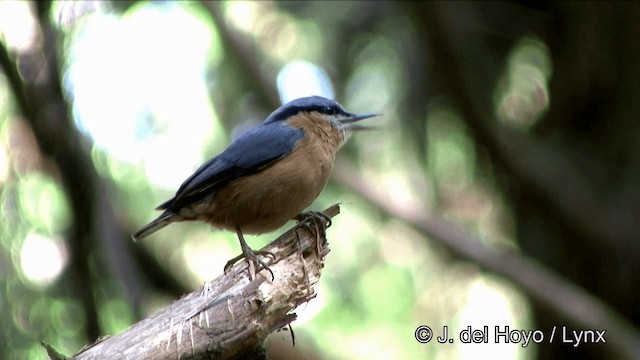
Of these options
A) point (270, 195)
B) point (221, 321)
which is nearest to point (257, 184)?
Answer: point (270, 195)

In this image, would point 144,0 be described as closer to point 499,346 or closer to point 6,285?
point 6,285

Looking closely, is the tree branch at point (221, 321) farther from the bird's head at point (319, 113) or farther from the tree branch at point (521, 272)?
the tree branch at point (521, 272)

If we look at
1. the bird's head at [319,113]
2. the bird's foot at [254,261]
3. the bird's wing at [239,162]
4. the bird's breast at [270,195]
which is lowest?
the bird's foot at [254,261]

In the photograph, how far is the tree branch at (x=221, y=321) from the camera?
9.21 feet

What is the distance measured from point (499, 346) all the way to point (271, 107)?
2.45m

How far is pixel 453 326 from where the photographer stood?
227 inches

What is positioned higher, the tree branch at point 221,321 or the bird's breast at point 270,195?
the bird's breast at point 270,195

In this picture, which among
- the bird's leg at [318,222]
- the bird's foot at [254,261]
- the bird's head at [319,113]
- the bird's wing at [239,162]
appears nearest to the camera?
the bird's foot at [254,261]

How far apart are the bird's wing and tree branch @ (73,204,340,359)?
0.67m

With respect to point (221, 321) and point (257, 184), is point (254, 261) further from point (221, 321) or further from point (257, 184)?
point (257, 184)

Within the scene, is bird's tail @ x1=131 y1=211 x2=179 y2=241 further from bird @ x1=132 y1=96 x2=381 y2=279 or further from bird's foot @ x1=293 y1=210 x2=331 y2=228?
bird's foot @ x1=293 y1=210 x2=331 y2=228

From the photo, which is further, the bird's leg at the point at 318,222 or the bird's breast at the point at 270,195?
the bird's breast at the point at 270,195

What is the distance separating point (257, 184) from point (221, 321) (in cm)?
96

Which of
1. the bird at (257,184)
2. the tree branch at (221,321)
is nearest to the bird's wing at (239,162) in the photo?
the bird at (257,184)
